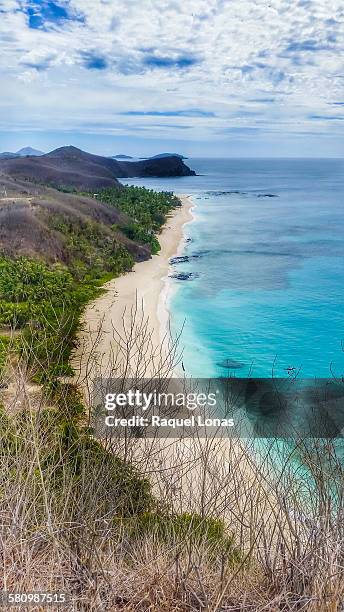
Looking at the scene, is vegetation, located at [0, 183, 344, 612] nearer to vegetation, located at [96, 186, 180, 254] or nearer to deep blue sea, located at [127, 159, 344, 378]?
deep blue sea, located at [127, 159, 344, 378]

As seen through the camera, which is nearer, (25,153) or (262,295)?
(262,295)

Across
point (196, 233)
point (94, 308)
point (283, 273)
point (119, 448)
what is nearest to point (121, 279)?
point (94, 308)

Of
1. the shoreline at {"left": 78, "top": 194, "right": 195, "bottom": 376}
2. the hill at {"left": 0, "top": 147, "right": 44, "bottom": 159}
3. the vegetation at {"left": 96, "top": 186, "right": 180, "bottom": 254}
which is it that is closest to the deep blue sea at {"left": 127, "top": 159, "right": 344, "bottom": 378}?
the shoreline at {"left": 78, "top": 194, "right": 195, "bottom": 376}

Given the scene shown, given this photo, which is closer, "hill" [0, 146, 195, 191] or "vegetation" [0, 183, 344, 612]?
"vegetation" [0, 183, 344, 612]

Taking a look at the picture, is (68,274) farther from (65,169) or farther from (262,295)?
(65,169)

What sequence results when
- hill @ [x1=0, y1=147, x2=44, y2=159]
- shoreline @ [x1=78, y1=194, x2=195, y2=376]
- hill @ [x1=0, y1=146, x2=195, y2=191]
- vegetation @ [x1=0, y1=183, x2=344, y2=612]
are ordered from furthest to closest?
hill @ [x1=0, y1=147, x2=44, y2=159]
hill @ [x1=0, y1=146, x2=195, y2=191]
shoreline @ [x1=78, y1=194, x2=195, y2=376]
vegetation @ [x1=0, y1=183, x2=344, y2=612]

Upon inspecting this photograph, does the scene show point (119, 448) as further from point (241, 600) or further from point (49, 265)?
point (49, 265)

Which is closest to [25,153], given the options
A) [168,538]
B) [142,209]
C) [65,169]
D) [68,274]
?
[65,169]
